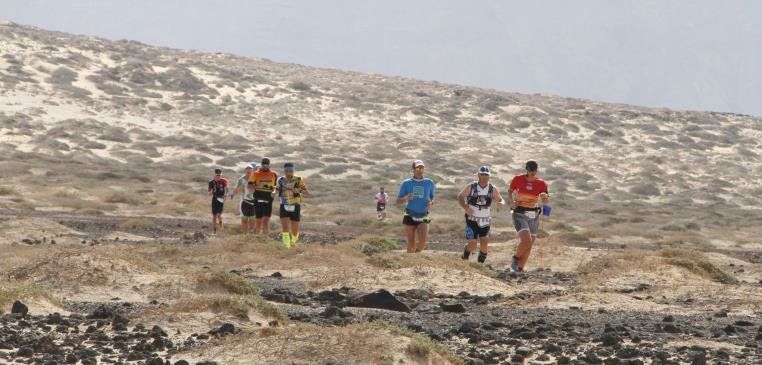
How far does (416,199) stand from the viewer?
63.9 feet

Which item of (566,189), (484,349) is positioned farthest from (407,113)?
(484,349)

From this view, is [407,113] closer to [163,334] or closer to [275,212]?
[275,212]

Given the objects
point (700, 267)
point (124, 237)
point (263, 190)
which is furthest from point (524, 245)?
point (124, 237)

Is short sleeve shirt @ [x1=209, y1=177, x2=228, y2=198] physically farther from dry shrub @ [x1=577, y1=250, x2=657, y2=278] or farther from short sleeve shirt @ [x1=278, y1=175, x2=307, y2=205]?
dry shrub @ [x1=577, y1=250, x2=657, y2=278]

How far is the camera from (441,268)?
17.6 m

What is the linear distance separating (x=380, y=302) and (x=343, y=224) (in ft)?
87.4

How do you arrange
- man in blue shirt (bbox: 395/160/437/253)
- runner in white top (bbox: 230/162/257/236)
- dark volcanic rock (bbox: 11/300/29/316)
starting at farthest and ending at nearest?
runner in white top (bbox: 230/162/257/236)
man in blue shirt (bbox: 395/160/437/253)
dark volcanic rock (bbox: 11/300/29/316)

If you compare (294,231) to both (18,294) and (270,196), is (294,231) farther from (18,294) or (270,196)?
(18,294)

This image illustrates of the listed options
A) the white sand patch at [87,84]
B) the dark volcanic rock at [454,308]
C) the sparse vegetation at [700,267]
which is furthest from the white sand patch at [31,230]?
the white sand patch at [87,84]

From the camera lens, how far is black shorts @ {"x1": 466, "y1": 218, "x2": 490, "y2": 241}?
19.3m

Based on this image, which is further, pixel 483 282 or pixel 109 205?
pixel 109 205

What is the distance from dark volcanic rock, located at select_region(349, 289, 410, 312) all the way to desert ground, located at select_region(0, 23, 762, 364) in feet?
0.11

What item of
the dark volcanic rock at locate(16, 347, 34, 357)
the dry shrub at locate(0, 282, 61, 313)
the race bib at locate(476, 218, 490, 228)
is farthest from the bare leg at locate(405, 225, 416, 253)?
the dark volcanic rock at locate(16, 347, 34, 357)

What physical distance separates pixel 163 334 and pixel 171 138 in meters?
57.3
